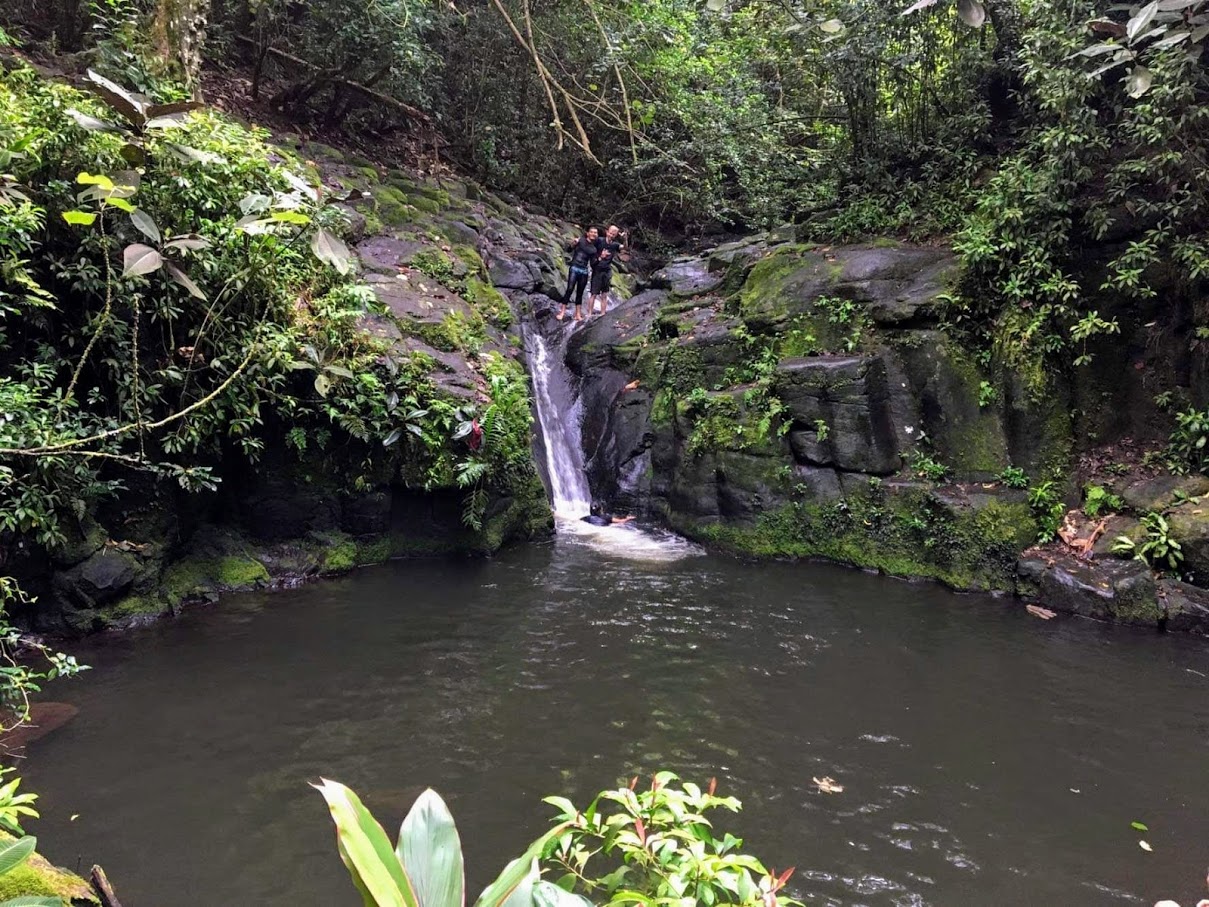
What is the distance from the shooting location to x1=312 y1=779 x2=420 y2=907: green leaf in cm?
102

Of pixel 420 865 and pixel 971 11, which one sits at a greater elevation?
pixel 971 11

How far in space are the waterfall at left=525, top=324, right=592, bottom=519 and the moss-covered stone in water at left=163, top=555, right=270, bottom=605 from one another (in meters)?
4.43

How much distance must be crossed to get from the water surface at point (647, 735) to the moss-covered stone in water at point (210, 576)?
0.85 feet

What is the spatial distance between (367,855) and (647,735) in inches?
164

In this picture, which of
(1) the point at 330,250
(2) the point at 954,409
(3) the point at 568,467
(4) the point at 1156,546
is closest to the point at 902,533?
(2) the point at 954,409

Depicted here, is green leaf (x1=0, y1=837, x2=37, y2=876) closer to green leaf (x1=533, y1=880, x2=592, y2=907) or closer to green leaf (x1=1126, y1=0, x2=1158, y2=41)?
green leaf (x1=533, y1=880, x2=592, y2=907)

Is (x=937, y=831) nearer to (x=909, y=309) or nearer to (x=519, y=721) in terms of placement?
(x=519, y=721)

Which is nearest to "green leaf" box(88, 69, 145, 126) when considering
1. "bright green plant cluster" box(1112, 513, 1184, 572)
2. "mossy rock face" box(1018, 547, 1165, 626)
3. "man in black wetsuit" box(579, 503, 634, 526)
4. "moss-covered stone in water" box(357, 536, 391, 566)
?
"moss-covered stone in water" box(357, 536, 391, 566)

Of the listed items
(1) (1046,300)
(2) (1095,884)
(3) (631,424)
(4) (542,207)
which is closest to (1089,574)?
(1) (1046,300)

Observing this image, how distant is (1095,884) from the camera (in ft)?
12.1

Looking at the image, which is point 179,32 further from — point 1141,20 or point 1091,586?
point 1091,586

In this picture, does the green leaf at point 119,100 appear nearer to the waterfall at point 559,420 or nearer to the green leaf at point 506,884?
the green leaf at point 506,884

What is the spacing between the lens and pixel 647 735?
4.94m

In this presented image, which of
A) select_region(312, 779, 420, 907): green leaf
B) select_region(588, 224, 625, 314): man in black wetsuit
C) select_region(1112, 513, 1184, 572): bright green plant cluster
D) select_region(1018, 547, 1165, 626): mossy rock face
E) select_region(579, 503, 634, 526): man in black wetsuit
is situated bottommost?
select_region(1018, 547, 1165, 626): mossy rock face
